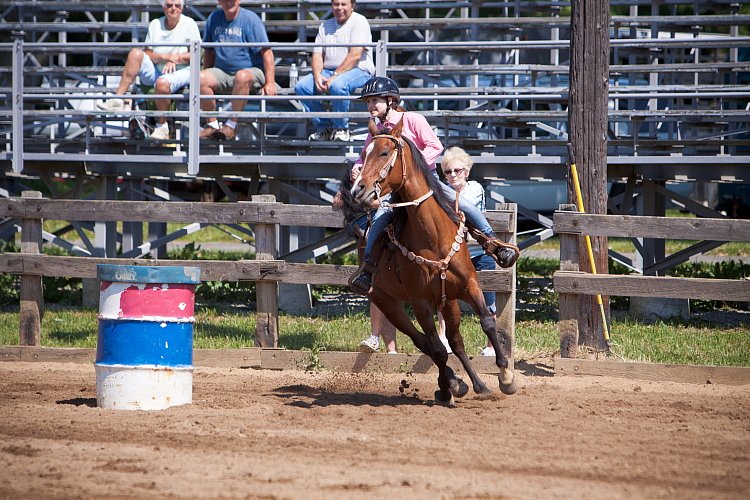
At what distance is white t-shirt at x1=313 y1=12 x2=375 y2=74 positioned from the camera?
41.2ft

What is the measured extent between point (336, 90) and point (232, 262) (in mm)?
3085

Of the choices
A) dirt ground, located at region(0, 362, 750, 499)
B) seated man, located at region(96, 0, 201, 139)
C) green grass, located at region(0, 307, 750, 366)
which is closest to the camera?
dirt ground, located at region(0, 362, 750, 499)

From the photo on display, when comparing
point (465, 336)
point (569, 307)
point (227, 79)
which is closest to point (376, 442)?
point (569, 307)

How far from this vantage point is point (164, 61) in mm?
13609

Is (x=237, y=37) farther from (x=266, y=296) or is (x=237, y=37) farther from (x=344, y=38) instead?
(x=266, y=296)

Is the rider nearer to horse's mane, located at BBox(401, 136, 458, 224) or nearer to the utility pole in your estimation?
horse's mane, located at BBox(401, 136, 458, 224)

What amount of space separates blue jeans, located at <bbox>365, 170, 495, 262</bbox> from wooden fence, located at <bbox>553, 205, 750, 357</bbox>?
48.8 inches

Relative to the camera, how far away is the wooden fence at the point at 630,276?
912 cm

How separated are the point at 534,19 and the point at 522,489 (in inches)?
428

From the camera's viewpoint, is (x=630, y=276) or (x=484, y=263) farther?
(x=484, y=263)

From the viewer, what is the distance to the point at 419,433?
6.95 m

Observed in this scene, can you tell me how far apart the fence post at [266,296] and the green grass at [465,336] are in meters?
0.57

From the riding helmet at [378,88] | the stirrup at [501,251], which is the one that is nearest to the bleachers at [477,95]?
the riding helmet at [378,88]

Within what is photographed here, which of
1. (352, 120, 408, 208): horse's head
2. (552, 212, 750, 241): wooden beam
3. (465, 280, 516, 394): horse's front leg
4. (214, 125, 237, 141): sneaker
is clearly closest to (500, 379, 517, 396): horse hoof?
(465, 280, 516, 394): horse's front leg
